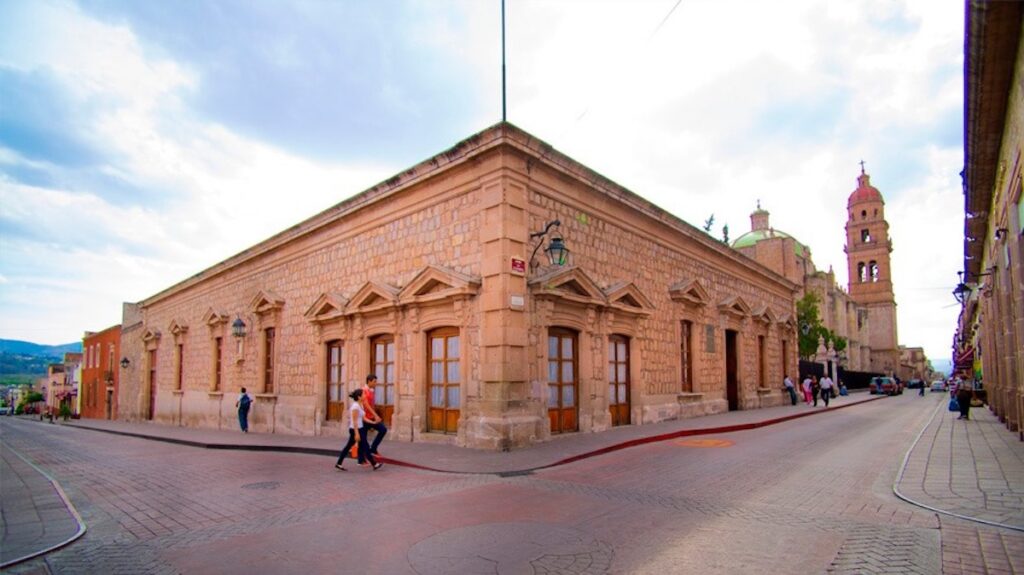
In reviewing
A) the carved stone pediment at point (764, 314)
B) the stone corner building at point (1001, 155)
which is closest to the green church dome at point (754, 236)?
the carved stone pediment at point (764, 314)

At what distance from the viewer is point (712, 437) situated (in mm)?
12719

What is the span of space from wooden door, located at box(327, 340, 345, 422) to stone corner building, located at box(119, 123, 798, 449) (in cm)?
5

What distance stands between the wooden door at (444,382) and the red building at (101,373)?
32.3 metres

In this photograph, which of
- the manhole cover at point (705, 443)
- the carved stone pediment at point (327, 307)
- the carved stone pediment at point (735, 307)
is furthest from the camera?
the carved stone pediment at point (735, 307)

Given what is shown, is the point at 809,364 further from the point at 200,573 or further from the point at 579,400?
the point at 200,573

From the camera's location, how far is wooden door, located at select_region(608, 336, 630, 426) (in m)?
13.7

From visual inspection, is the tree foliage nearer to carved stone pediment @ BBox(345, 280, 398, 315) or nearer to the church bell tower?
carved stone pediment @ BBox(345, 280, 398, 315)

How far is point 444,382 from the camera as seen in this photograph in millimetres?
11938

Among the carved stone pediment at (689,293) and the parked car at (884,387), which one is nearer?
the carved stone pediment at (689,293)

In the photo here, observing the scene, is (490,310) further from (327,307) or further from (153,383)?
(153,383)

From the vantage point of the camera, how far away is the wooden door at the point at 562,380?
39.1 ft

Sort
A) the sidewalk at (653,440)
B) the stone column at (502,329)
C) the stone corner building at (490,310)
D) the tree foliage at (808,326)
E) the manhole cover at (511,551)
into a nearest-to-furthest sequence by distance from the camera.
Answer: the manhole cover at (511,551), the sidewalk at (653,440), the stone column at (502,329), the stone corner building at (490,310), the tree foliage at (808,326)

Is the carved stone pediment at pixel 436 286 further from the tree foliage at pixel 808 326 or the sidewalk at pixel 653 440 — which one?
the tree foliage at pixel 808 326

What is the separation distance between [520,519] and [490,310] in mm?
5396
